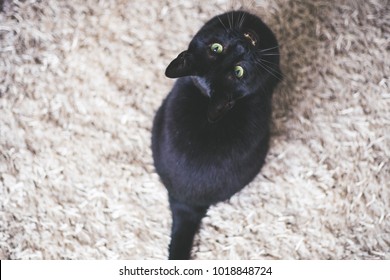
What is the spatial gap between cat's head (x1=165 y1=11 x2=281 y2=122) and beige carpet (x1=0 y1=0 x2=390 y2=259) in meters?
0.36

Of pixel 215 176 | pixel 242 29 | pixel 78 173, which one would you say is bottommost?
pixel 78 173

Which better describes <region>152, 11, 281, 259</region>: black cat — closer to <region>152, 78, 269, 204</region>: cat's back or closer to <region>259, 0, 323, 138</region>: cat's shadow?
<region>152, 78, 269, 204</region>: cat's back

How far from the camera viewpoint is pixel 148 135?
1530 millimetres

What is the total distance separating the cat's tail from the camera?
1361 mm

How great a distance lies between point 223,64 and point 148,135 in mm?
498

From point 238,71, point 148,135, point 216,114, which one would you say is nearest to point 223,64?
point 238,71

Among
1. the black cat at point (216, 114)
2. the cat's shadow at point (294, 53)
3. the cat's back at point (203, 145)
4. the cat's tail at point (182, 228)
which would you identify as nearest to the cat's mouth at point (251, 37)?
the black cat at point (216, 114)

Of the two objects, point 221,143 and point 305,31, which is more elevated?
point 305,31

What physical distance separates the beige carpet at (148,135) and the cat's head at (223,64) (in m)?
0.36

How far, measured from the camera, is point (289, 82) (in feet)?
4.99
